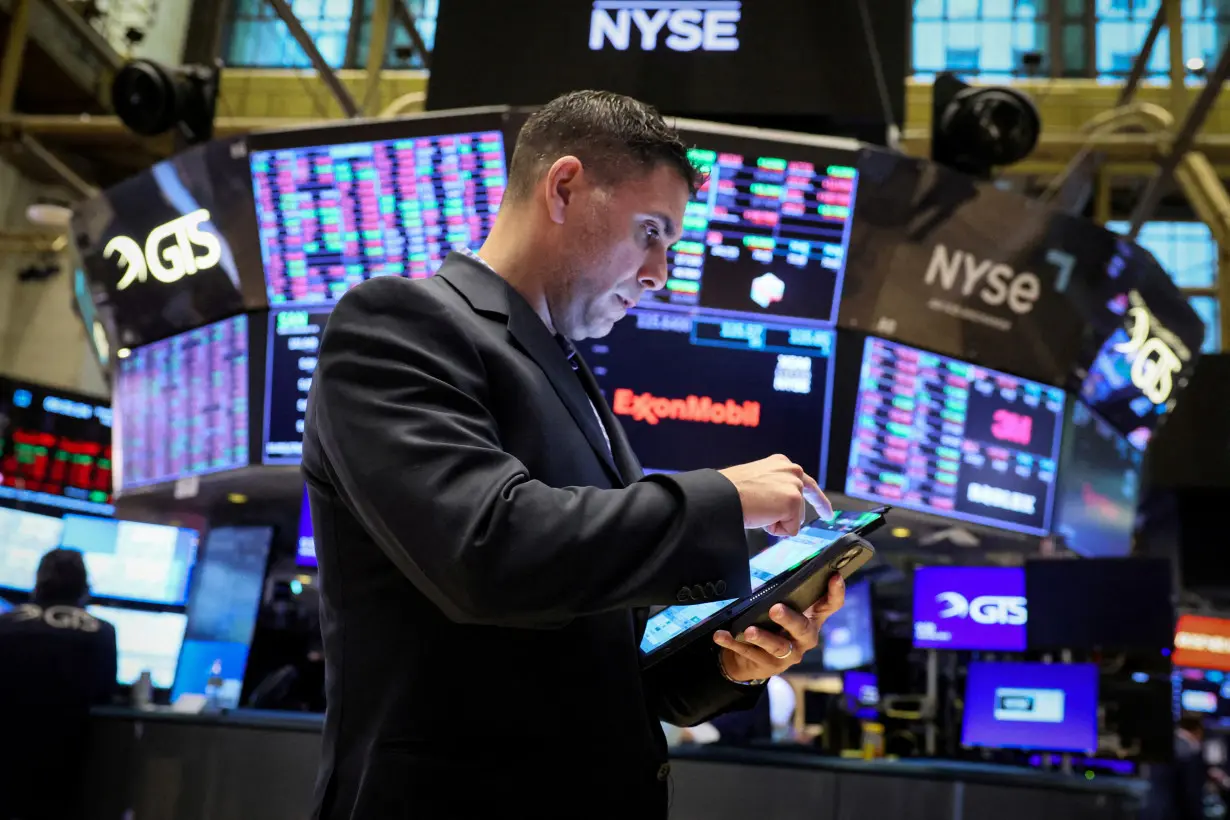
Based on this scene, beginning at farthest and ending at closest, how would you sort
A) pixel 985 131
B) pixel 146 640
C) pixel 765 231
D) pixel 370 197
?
1. pixel 146 640
2. pixel 985 131
3. pixel 370 197
4. pixel 765 231

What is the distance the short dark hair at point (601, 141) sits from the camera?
5.02ft

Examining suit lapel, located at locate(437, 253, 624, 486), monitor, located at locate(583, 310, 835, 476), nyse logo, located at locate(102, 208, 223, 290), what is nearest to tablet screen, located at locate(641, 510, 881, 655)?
suit lapel, located at locate(437, 253, 624, 486)

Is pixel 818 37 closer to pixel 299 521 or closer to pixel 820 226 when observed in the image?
pixel 820 226

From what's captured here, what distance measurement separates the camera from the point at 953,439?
517cm

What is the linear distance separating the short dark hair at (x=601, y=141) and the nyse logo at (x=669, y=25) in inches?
147

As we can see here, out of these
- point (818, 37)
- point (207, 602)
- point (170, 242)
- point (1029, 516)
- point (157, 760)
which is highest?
point (818, 37)

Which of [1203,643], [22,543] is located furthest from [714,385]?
[1203,643]

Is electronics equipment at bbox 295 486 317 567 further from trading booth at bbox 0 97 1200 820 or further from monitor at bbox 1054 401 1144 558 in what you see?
monitor at bbox 1054 401 1144 558

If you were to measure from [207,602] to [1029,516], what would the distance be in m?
4.13

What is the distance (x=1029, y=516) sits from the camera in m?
5.28

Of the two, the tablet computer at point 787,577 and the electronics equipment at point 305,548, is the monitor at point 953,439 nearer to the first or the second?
the electronics equipment at point 305,548

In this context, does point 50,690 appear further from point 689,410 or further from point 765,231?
point 765,231

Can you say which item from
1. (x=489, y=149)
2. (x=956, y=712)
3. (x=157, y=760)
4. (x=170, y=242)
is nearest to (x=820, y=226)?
(x=489, y=149)

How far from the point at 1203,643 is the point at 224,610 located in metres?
10.3
